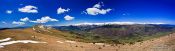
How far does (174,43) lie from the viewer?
123 feet

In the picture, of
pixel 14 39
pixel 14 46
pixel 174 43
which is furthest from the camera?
pixel 14 39

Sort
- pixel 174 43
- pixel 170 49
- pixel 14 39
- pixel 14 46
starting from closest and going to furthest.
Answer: pixel 170 49 < pixel 174 43 < pixel 14 46 < pixel 14 39

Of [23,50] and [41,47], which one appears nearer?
[23,50]

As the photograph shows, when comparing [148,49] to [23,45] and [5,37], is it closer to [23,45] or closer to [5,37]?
[23,45]

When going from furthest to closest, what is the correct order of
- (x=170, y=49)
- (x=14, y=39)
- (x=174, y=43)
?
1. (x=14, y=39)
2. (x=174, y=43)
3. (x=170, y=49)

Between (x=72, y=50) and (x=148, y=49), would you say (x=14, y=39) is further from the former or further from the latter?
(x=148, y=49)

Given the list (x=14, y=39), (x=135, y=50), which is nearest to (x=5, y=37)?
(x=14, y=39)

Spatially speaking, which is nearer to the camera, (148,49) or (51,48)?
(148,49)

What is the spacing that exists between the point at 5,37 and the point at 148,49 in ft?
71.3

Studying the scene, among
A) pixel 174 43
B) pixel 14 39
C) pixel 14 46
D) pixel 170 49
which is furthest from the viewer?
pixel 14 39

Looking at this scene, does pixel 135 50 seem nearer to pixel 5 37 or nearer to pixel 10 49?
pixel 10 49

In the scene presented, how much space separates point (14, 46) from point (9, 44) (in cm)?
182

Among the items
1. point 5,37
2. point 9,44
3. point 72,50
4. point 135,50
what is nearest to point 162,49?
point 135,50

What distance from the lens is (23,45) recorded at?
4188 centimetres
